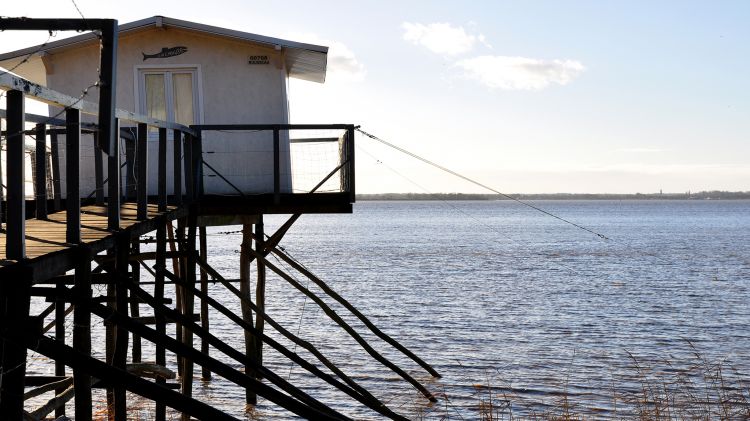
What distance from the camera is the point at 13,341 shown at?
19.2 feet

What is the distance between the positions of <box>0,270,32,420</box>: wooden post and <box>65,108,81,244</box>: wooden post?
4.93 ft

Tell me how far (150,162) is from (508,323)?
52.5ft

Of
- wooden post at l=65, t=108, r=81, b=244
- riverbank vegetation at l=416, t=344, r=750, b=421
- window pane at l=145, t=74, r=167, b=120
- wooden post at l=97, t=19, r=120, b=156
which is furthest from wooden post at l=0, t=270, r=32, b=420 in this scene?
window pane at l=145, t=74, r=167, b=120

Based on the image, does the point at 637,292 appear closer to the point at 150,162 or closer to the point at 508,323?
the point at 508,323

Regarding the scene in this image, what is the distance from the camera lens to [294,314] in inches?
1256

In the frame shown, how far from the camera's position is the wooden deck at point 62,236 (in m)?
6.48

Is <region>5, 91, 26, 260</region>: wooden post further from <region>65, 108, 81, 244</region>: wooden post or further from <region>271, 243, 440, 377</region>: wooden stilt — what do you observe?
<region>271, 243, 440, 377</region>: wooden stilt

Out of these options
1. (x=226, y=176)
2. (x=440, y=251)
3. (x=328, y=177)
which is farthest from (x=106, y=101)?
(x=440, y=251)

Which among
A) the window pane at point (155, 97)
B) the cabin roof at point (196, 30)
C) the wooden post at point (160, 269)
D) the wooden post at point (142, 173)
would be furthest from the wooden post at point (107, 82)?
the window pane at point (155, 97)

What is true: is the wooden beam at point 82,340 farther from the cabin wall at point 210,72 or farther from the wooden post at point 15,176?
the cabin wall at point 210,72

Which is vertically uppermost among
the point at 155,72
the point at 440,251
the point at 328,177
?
the point at 155,72

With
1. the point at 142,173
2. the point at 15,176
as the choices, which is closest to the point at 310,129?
the point at 142,173

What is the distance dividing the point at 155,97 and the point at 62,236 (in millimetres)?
8982

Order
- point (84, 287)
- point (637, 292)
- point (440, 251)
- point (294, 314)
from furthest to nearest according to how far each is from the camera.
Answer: point (440, 251) → point (637, 292) → point (294, 314) → point (84, 287)
